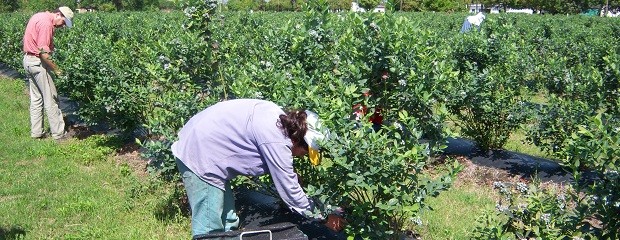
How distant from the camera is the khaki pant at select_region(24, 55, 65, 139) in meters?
7.22

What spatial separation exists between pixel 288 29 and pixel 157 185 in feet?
6.13

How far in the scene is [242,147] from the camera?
3164 millimetres

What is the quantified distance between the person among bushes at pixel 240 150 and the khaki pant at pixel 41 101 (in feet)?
15.2

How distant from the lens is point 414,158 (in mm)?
3166

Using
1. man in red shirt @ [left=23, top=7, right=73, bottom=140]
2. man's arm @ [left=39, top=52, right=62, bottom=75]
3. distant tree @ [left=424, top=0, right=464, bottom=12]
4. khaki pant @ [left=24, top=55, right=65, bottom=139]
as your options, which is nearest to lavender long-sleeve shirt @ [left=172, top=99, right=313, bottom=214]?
man's arm @ [left=39, top=52, right=62, bottom=75]

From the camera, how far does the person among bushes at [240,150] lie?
3006 millimetres

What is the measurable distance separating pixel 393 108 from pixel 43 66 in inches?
203

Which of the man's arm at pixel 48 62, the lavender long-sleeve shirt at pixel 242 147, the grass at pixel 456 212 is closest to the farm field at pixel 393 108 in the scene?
the grass at pixel 456 212

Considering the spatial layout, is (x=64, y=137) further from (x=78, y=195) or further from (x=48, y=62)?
(x=78, y=195)

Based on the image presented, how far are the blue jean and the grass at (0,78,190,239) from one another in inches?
38.7

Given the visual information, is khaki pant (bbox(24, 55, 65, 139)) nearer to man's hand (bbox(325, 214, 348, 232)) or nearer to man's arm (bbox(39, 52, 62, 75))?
man's arm (bbox(39, 52, 62, 75))

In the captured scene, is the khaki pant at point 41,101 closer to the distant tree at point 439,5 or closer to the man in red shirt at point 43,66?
the man in red shirt at point 43,66

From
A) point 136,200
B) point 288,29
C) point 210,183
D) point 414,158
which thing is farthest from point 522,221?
point 136,200

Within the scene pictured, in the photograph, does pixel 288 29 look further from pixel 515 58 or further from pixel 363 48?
pixel 515 58
